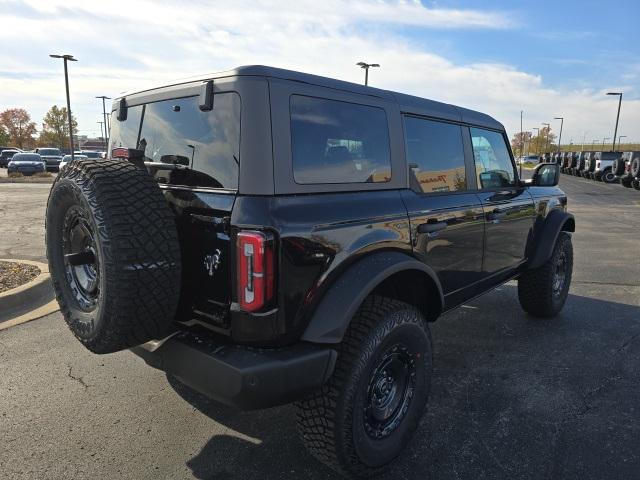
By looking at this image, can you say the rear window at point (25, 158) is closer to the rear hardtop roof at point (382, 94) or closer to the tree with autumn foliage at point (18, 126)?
the rear hardtop roof at point (382, 94)

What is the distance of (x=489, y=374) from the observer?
11.7ft

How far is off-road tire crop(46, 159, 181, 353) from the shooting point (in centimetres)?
198

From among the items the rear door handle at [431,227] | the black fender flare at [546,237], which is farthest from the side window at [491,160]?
the rear door handle at [431,227]

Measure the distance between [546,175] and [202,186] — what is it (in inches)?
133

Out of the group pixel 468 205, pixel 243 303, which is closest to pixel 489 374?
pixel 468 205

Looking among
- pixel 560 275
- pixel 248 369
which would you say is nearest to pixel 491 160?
pixel 560 275

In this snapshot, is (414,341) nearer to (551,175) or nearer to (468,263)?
(468,263)

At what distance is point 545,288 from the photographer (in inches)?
178

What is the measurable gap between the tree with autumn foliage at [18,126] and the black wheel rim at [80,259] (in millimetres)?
98730

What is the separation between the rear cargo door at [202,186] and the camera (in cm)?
212

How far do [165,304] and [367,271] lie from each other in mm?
947

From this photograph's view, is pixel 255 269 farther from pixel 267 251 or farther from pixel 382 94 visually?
pixel 382 94

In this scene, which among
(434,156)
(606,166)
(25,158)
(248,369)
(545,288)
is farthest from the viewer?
(25,158)

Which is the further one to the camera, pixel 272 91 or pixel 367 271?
pixel 367 271
